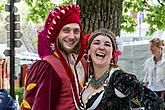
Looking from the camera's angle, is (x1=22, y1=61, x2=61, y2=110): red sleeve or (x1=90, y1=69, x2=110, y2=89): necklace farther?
(x1=22, y1=61, x2=61, y2=110): red sleeve

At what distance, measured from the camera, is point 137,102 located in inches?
80.0

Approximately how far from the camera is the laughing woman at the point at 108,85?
2.04 metres

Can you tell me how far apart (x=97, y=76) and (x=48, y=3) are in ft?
22.4

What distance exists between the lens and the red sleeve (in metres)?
2.95

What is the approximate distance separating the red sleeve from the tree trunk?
1.78m

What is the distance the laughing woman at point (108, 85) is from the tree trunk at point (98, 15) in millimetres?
1865

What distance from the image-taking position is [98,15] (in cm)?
478

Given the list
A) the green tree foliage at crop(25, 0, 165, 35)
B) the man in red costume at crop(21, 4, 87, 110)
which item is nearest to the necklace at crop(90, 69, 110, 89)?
the man in red costume at crop(21, 4, 87, 110)

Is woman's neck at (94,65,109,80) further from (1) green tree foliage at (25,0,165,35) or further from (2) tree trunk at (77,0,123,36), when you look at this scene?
(1) green tree foliage at (25,0,165,35)

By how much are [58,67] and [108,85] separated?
0.92 m

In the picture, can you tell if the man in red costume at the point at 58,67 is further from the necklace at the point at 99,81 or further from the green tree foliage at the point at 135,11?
the green tree foliage at the point at 135,11

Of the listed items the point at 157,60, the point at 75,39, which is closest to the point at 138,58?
the point at 157,60

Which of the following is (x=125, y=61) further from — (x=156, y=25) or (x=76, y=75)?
(x=76, y=75)

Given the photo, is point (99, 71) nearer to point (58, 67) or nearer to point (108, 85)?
point (58, 67)
